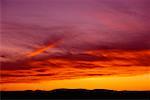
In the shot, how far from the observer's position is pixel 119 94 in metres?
Answer: 9.78

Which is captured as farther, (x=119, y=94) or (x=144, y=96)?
(x=119, y=94)

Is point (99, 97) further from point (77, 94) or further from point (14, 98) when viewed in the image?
point (14, 98)

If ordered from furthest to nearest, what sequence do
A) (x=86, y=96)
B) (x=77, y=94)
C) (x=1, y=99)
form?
(x=86, y=96), (x=77, y=94), (x=1, y=99)

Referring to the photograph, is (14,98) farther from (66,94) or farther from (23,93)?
(66,94)

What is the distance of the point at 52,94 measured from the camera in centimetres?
986

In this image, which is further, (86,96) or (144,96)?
(86,96)

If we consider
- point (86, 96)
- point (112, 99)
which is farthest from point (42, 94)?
point (112, 99)

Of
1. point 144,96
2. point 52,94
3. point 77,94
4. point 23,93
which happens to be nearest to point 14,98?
point 23,93

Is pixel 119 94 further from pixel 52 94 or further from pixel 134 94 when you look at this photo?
pixel 52 94

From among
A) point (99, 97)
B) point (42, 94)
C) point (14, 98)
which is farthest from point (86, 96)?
point (14, 98)

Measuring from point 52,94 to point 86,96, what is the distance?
0.91 meters

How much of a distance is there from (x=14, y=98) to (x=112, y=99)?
256 centimetres

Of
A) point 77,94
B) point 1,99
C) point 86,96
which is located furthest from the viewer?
point 86,96

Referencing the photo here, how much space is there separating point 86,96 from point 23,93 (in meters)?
1.67
